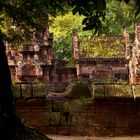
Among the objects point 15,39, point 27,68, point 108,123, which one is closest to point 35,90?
point 108,123

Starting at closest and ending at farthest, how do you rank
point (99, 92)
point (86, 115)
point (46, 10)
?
point (99, 92) < point (86, 115) < point (46, 10)

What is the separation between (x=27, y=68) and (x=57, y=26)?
78.9 feet

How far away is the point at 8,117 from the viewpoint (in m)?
5.78

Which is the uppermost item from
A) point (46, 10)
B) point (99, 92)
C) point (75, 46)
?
point (46, 10)

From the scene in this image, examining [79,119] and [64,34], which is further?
[64,34]

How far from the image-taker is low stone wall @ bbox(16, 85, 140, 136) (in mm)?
7629

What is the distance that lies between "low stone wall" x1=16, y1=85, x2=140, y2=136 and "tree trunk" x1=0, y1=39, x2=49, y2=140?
1.67 m

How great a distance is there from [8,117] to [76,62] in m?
36.5

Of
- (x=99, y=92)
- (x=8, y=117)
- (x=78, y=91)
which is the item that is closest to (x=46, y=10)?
(x=78, y=91)

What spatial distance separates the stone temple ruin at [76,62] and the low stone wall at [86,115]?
2332 cm

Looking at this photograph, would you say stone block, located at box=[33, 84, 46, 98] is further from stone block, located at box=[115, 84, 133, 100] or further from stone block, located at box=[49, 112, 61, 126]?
stone block, located at box=[115, 84, 133, 100]

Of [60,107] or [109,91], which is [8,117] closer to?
[60,107]

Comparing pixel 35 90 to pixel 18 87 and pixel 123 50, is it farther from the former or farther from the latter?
pixel 123 50

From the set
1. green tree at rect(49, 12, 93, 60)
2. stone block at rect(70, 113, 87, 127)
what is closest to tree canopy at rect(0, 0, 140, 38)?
stone block at rect(70, 113, 87, 127)
